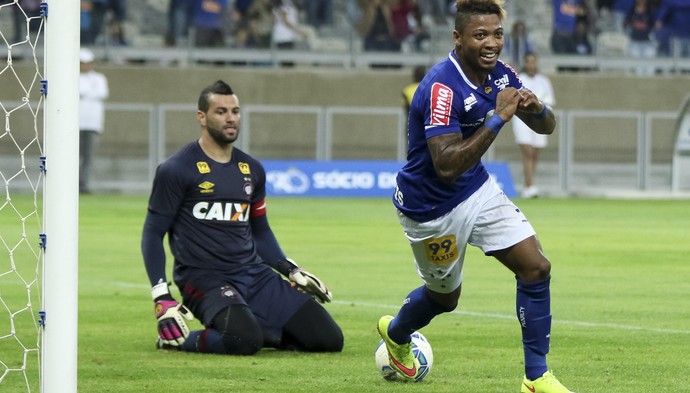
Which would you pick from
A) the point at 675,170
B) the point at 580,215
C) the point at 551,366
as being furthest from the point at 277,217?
the point at 551,366

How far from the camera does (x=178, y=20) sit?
2933 centimetres

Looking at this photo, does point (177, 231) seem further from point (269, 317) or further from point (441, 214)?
point (441, 214)

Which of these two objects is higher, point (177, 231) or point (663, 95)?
point (663, 95)

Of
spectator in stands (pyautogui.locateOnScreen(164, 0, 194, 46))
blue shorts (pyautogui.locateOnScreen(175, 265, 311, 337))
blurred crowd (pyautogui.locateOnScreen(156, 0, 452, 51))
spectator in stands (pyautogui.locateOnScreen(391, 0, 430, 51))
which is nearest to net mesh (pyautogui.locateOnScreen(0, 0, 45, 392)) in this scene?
blue shorts (pyautogui.locateOnScreen(175, 265, 311, 337))

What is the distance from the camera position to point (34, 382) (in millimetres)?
7301

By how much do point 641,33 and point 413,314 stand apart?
24.6m

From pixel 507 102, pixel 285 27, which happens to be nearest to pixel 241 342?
pixel 507 102

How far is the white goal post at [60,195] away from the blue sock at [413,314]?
2260 mm

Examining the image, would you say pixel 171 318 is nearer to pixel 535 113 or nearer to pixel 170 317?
pixel 170 317

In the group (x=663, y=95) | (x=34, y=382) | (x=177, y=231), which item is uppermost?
(x=663, y=95)

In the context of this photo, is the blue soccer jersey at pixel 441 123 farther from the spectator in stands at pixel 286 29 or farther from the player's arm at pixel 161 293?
the spectator in stands at pixel 286 29

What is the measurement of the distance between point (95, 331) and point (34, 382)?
205cm

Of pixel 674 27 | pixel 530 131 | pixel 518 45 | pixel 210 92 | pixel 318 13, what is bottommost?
pixel 210 92

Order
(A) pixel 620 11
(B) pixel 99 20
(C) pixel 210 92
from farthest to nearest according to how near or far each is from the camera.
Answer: (A) pixel 620 11, (B) pixel 99 20, (C) pixel 210 92
